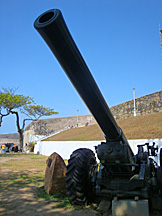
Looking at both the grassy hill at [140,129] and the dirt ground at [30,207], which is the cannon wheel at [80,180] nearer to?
the dirt ground at [30,207]

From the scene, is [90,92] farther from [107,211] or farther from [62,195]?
[62,195]

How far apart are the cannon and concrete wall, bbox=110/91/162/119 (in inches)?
1002

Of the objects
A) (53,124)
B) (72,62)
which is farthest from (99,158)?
(53,124)

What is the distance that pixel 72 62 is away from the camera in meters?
2.49

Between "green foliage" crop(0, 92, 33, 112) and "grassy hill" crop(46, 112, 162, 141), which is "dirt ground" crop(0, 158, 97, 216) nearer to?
"grassy hill" crop(46, 112, 162, 141)

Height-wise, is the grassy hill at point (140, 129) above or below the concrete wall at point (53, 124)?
below

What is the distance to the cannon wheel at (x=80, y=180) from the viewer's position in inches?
168

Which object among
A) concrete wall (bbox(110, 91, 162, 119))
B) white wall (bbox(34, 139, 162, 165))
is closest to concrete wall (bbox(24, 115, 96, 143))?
concrete wall (bbox(110, 91, 162, 119))

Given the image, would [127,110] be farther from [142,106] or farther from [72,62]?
[72,62]

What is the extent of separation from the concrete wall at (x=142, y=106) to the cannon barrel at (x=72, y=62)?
26.8 meters

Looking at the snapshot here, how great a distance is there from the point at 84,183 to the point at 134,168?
1.05 metres

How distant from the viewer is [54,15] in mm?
1998

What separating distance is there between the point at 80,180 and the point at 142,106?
93.7 feet

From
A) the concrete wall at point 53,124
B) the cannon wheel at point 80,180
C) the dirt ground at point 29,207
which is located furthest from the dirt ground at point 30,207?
the concrete wall at point 53,124
